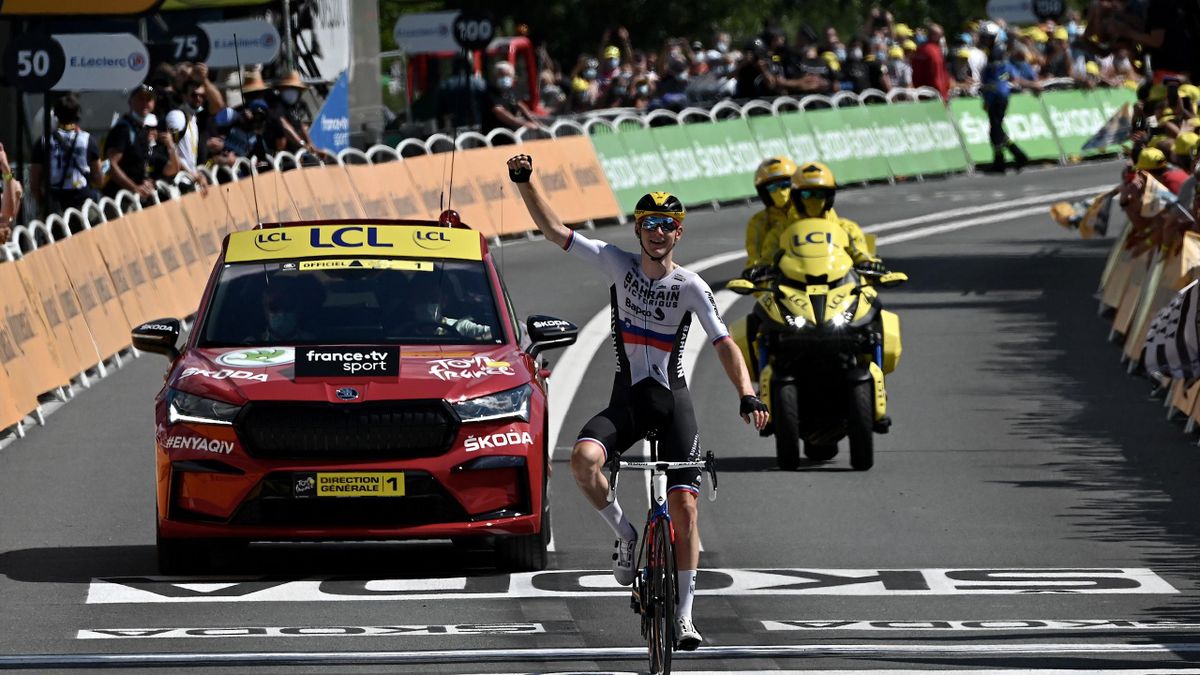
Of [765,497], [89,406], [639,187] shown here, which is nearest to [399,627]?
[765,497]

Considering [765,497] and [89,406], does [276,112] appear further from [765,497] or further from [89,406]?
[765,497]

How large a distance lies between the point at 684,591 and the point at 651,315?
1.25m

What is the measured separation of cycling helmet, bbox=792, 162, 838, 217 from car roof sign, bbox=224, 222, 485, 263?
10.3 ft

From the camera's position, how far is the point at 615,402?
1060 cm

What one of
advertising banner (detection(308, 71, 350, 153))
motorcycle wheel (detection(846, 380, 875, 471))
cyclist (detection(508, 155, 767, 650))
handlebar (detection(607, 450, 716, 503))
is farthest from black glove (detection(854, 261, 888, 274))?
advertising banner (detection(308, 71, 350, 153))

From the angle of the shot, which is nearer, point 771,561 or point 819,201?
point 771,561

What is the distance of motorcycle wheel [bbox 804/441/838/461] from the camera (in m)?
16.3

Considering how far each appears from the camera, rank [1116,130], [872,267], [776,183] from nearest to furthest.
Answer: [872,267], [776,183], [1116,130]

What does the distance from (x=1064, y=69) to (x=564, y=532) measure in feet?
107

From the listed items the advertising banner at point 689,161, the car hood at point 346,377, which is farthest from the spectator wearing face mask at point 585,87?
the car hood at point 346,377

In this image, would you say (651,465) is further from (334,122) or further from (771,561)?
(334,122)

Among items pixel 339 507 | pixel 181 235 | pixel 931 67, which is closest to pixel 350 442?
pixel 339 507

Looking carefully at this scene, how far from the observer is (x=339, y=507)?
12125 millimetres

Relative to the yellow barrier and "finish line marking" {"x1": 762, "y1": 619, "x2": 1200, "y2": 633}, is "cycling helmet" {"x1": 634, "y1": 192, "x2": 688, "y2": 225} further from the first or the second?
"finish line marking" {"x1": 762, "y1": 619, "x2": 1200, "y2": 633}
